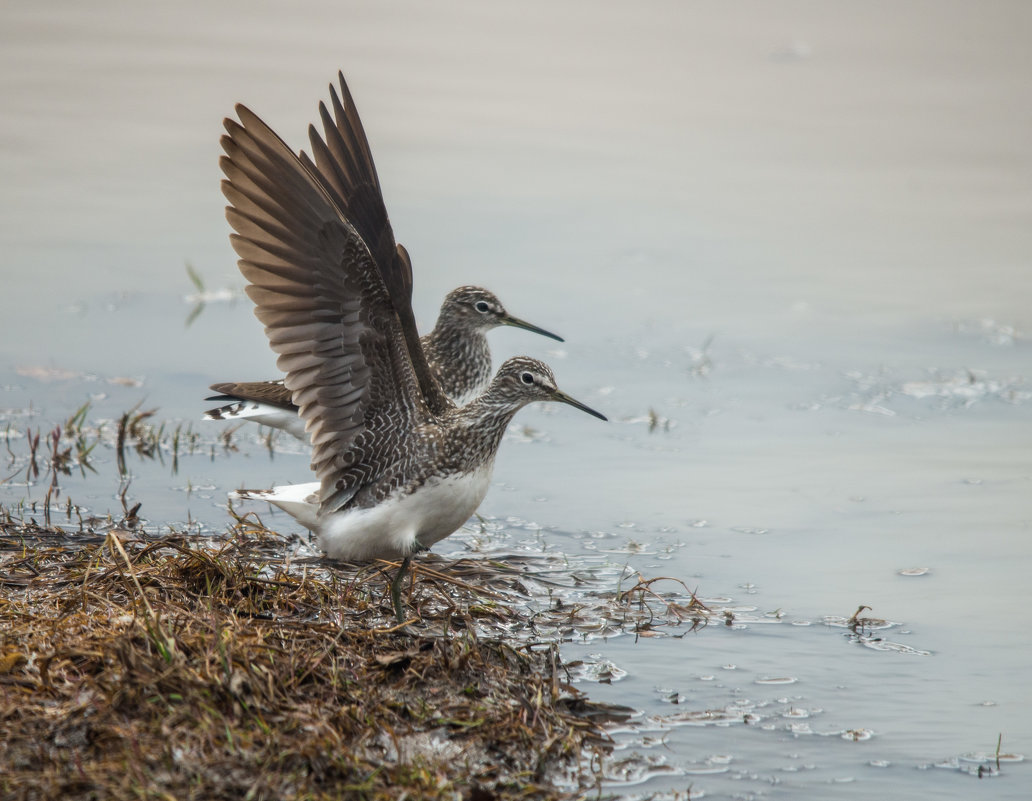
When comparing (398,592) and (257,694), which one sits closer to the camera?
(257,694)

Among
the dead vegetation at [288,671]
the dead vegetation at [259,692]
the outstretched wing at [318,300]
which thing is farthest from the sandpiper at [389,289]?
the dead vegetation at [259,692]

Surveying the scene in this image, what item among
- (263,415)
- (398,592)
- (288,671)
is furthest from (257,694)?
(263,415)

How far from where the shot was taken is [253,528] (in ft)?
19.3

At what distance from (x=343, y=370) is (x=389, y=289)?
0.85 m

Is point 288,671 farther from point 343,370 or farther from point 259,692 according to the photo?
point 343,370

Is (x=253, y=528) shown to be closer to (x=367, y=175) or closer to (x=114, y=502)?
(x=114, y=502)

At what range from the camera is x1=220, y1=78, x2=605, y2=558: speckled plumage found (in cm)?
507

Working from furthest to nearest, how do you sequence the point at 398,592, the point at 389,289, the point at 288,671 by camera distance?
the point at 389,289, the point at 398,592, the point at 288,671

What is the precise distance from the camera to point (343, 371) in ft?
16.9

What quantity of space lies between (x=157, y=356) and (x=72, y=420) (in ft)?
5.01

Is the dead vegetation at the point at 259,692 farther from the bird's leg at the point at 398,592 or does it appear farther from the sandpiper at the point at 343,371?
the sandpiper at the point at 343,371

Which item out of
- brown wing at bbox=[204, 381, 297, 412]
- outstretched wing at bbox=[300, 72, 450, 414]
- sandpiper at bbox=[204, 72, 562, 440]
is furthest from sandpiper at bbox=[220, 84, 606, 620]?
brown wing at bbox=[204, 381, 297, 412]

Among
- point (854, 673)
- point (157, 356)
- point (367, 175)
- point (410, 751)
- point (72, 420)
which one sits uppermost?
point (367, 175)

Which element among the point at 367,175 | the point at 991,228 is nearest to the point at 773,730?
the point at 367,175
